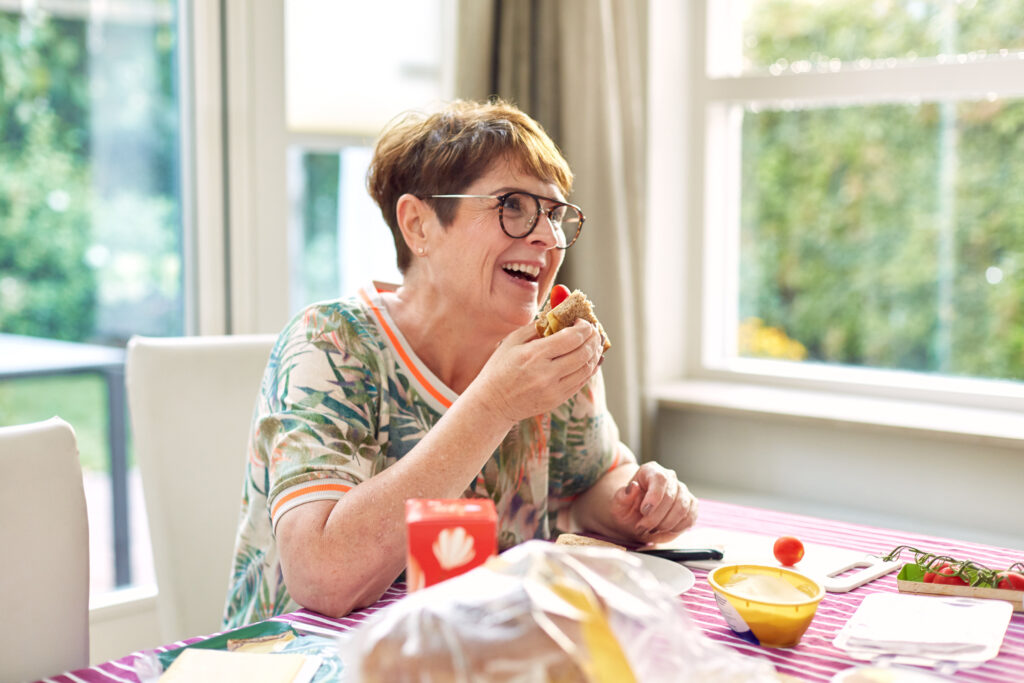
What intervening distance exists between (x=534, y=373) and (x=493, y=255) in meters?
0.25

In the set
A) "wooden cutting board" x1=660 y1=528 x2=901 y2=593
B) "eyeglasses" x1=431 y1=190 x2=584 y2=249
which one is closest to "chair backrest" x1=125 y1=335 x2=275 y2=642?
"eyeglasses" x1=431 y1=190 x2=584 y2=249

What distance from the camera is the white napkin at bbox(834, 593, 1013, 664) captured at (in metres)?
0.95

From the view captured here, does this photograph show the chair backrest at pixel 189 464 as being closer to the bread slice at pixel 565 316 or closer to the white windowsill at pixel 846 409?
the bread slice at pixel 565 316

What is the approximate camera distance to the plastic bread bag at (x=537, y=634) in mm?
705

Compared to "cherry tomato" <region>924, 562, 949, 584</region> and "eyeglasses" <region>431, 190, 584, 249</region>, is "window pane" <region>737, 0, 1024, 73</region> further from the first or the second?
"cherry tomato" <region>924, 562, 949, 584</region>

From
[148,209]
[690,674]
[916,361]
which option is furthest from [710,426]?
[690,674]

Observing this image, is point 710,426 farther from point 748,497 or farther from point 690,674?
point 690,674

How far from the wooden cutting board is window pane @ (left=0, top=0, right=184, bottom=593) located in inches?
57.6

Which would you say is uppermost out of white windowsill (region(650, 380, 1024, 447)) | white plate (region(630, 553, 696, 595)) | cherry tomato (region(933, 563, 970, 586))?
white windowsill (region(650, 380, 1024, 447))

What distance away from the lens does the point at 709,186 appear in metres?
2.85

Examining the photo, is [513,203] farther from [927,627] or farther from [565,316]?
[927,627]

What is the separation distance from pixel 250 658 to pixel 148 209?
1.66 metres

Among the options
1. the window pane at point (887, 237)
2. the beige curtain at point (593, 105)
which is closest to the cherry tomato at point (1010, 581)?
the beige curtain at point (593, 105)

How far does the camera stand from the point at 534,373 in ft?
3.95
